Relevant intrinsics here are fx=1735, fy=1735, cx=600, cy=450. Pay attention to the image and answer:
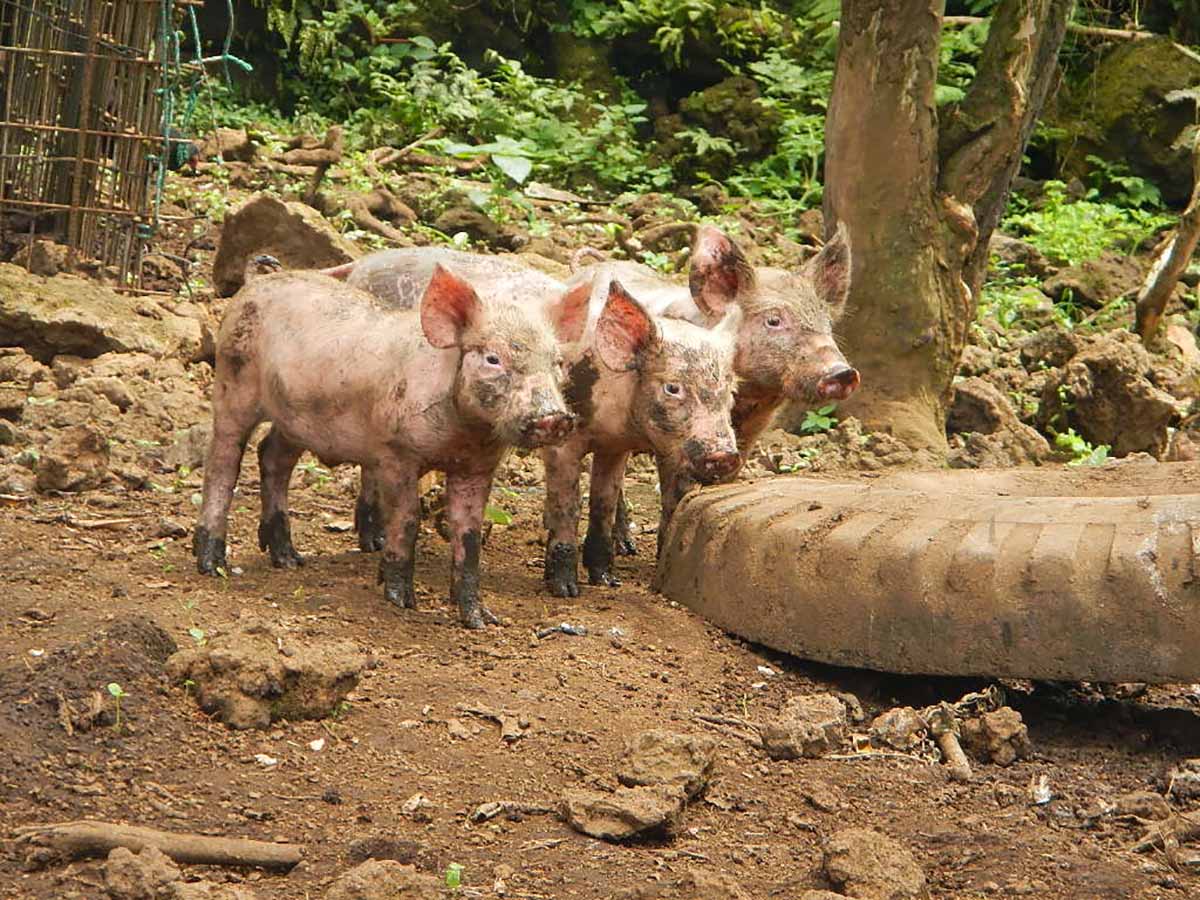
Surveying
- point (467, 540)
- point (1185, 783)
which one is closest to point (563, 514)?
point (467, 540)

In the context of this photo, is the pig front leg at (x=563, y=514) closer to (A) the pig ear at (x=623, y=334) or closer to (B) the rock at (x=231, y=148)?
(A) the pig ear at (x=623, y=334)

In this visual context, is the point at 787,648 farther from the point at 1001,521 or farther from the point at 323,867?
the point at 323,867

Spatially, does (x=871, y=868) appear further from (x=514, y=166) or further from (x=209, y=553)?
(x=514, y=166)

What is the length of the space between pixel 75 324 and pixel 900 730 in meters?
5.54

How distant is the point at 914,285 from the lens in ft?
30.1

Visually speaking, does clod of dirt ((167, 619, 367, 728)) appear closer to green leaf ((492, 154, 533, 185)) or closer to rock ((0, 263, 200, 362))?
rock ((0, 263, 200, 362))

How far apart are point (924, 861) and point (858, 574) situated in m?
1.56

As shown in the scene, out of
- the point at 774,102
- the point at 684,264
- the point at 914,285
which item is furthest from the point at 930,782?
the point at 774,102

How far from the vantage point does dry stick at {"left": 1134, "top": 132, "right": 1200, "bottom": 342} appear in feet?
35.7

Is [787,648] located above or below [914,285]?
below

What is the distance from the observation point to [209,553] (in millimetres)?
6352

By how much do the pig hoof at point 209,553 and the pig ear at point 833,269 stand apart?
282 cm

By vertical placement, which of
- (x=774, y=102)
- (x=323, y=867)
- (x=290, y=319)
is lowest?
(x=323, y=867)

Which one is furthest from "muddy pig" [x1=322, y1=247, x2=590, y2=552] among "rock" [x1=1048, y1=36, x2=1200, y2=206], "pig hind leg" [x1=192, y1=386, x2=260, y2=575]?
"rock" [x1=1048, y1=36, x2=1200, y2=206]
